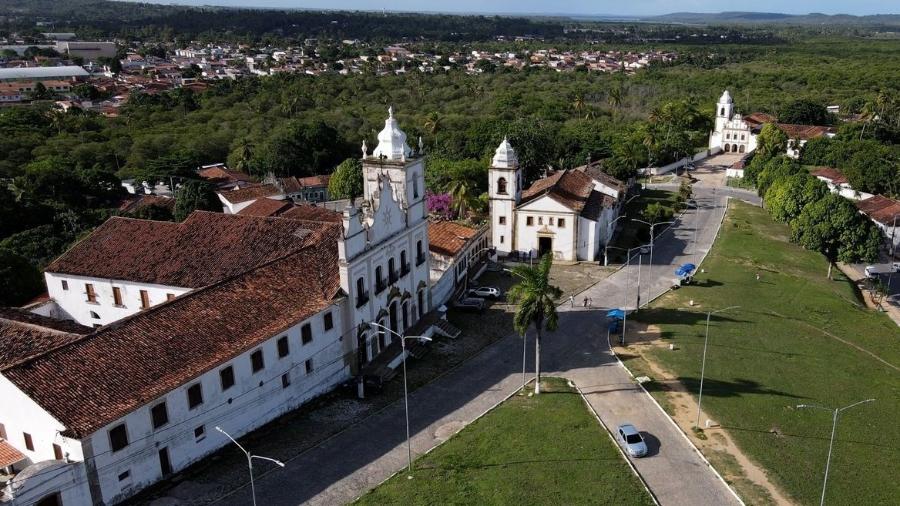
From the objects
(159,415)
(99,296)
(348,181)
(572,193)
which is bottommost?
(348,181)

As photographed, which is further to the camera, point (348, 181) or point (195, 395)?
point (348, 181)

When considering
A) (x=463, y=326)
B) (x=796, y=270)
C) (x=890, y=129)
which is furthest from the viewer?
(x=890, y=129)

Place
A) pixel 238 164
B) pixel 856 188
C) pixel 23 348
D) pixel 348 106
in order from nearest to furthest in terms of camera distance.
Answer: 1. pixel 23 348
2. pixel 856 188
3. pixel 238 164
4. pixel 348 106

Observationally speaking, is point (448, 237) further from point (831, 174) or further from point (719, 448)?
point (831, 174)

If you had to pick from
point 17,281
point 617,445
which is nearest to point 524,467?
point 617,445

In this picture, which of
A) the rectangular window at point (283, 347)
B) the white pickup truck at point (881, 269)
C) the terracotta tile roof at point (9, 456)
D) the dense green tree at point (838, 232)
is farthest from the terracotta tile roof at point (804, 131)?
the terracotta tile roof at point (9, 456)

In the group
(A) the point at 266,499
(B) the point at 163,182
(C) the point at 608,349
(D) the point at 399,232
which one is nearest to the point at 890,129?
(C) the point at 608,349

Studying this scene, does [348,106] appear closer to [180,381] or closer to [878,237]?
[878,237]
